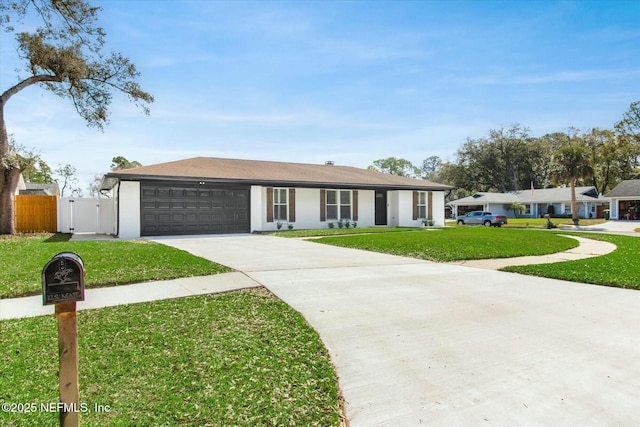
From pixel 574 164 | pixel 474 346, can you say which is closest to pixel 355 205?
pixel 474 346

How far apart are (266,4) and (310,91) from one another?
22.7ft

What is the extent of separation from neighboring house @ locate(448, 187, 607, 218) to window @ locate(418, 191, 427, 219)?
83.3ft

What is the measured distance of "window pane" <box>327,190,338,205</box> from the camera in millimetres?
21031

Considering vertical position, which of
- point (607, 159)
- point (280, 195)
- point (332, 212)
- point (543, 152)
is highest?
point (543, 152)

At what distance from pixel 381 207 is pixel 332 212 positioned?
3.63m

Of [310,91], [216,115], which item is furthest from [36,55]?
[310,91]

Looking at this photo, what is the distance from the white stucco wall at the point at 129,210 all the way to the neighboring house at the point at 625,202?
1737 inches

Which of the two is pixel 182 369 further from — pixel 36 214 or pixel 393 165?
pixel 393 165

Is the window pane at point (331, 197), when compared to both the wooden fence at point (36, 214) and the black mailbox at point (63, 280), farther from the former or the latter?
the black mailbox at point (63, 280)

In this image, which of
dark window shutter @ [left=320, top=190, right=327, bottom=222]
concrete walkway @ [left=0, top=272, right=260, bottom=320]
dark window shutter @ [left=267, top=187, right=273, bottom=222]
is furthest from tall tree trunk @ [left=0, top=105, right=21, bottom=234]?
concrete walkway @ [left=0, top=272, right=260, bottom=320]

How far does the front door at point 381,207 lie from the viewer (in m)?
22.9

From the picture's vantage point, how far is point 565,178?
31047mm

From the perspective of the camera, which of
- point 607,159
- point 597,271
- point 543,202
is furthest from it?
point 607,159

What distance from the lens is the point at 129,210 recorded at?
52.5ft
